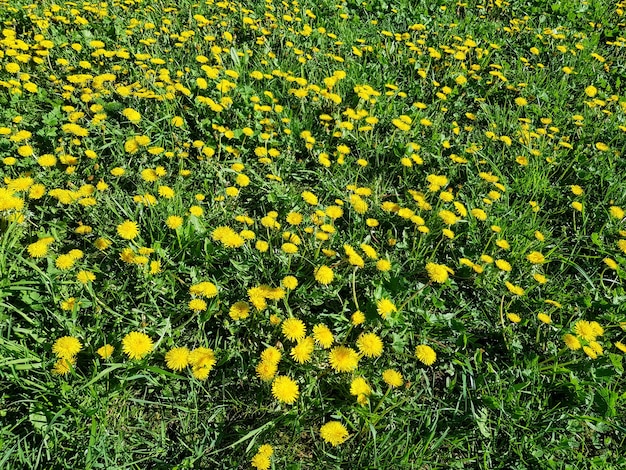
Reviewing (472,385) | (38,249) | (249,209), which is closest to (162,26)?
(249,209)

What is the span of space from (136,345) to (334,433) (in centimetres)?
81

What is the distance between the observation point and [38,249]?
2.13 meters

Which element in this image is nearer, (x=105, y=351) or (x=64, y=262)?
(x=105, y=351)

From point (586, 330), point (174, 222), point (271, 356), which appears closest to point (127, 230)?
point (174, 222)

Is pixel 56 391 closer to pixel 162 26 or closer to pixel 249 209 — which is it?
pixel 249 209

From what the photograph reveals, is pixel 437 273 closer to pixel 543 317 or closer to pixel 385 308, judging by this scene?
pixel 385 308

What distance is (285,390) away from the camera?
182 centimetres

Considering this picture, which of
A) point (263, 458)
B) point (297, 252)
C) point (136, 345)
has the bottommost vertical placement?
point (263, 458)

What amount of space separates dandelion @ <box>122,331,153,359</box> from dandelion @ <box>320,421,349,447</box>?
73 cm

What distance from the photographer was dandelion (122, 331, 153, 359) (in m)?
1.85

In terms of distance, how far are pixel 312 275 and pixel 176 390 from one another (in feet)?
2.69

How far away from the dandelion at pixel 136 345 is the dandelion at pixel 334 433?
0.73 metres

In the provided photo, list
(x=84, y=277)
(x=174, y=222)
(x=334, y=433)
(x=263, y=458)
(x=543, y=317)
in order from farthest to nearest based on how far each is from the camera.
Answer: (x=174, y=222)
(x=543, y=317)
(x=84, y=277)
(x=334, y=433)
(x=263, y=458)

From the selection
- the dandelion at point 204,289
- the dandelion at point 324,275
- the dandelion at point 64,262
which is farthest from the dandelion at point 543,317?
the dandelion at point 64,262
